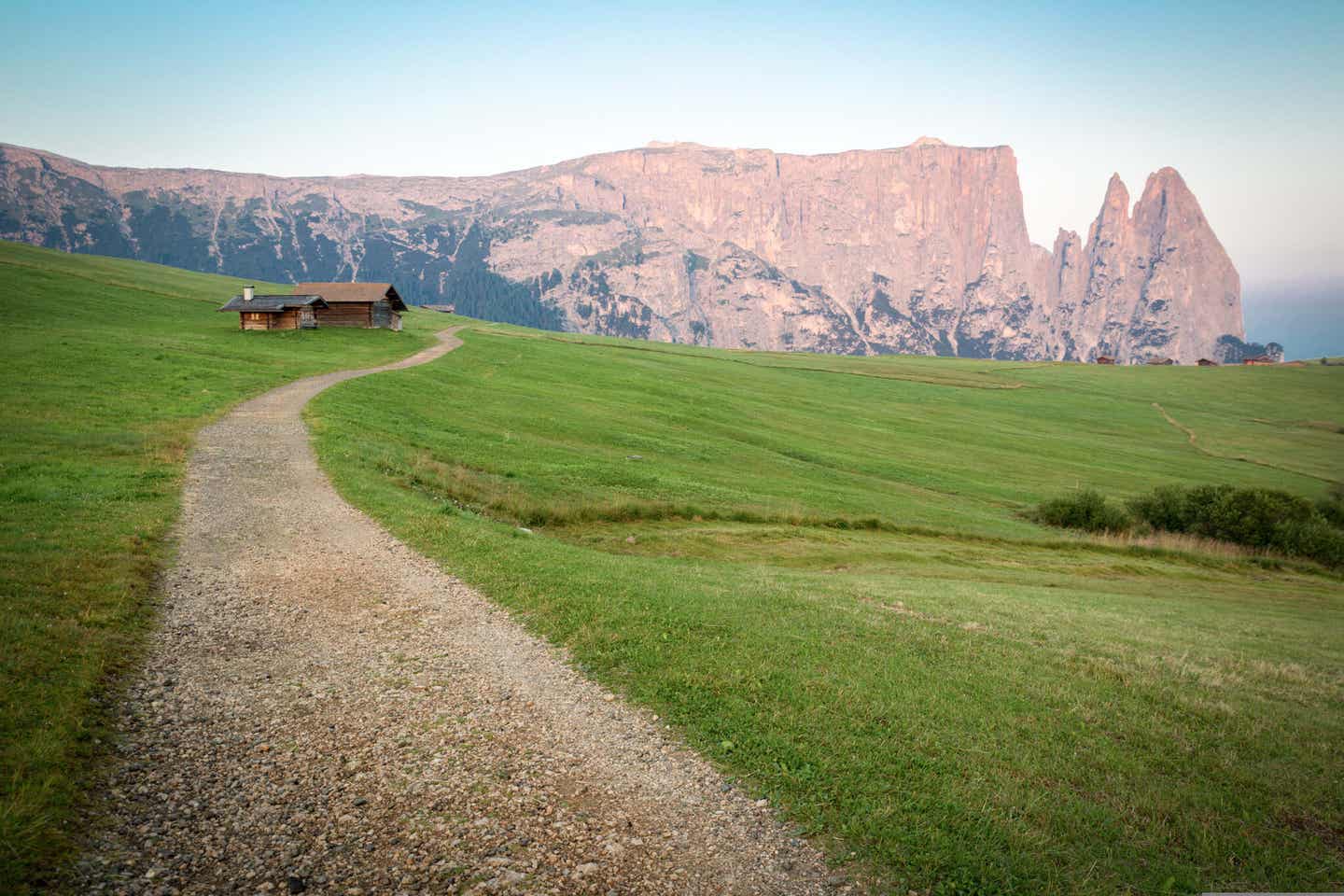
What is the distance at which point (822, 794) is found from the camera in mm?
7535

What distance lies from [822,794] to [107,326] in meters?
75.1

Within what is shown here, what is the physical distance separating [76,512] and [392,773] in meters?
13.2

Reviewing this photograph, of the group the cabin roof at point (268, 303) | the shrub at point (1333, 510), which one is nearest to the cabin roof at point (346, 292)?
the cabin roof at point (268, 303)

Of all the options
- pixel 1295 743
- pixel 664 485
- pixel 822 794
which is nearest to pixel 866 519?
pixel 664 485

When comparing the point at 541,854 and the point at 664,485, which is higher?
the point at 541,854

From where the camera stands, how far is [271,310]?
74.5 metres

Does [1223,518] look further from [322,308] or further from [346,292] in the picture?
[322,308]

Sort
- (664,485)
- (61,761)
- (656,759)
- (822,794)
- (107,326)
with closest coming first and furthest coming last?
(61,761), (822,794), (656,759), (664,485), (107,326)

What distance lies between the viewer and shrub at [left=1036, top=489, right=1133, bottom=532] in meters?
41.7

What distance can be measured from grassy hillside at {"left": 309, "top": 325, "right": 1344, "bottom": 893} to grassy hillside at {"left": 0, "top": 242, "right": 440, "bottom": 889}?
5462mm

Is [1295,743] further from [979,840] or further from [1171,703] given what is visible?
[979,840]

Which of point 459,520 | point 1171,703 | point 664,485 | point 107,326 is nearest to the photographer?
point 1171,703

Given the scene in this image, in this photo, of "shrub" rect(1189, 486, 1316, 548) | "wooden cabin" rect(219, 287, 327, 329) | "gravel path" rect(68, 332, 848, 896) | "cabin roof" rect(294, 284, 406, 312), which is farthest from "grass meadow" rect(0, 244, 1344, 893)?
"cabin roof" rect(294, 284, 406, 312)

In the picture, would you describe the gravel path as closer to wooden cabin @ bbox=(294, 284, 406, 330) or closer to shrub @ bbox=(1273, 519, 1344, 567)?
shrub @ bbox=(1273, 519, 1344, 567)
